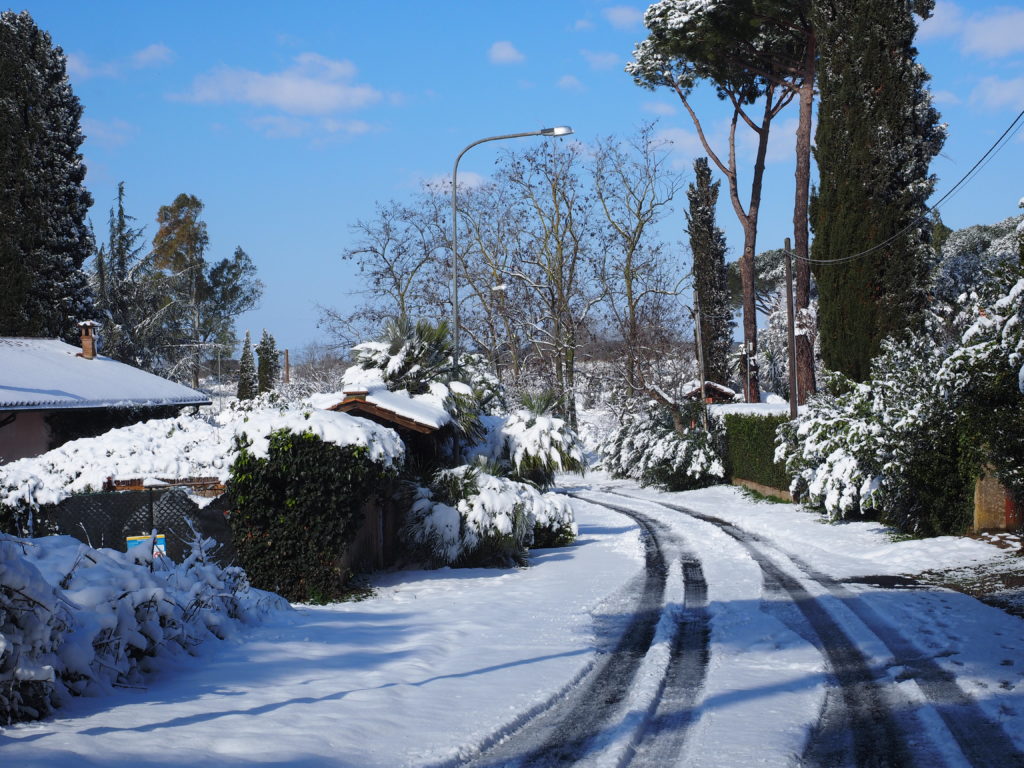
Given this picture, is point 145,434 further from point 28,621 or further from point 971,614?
point 971,614

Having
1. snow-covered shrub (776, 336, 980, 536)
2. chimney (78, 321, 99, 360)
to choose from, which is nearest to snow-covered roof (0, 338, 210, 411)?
chimney (78, 321, 99, 360)

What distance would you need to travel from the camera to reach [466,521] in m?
15.3

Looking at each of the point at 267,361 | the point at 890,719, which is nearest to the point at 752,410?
the point at 890,719

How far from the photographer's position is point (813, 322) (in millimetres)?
33719

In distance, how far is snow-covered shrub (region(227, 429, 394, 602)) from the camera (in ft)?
40.4

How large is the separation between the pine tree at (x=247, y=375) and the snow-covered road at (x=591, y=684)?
4699 centimetres

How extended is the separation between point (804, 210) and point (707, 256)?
10777 millimetres

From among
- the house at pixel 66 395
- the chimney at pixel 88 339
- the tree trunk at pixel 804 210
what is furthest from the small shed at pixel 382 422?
the tree trunk at pixel 804 210

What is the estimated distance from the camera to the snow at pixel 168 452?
1243 cm

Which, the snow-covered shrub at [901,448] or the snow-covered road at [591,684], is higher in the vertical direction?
the snow-covered shrub at [901,448]

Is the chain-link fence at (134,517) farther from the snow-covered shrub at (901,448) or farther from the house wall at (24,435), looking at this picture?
the snow-covered shrub at (901,448)

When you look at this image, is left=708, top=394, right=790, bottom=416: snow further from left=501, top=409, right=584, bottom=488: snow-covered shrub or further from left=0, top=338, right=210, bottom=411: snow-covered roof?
left=0, top=338, right=210, bottom=411: snow-covered roof

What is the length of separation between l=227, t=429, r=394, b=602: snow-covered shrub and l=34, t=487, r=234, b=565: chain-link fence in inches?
10.2

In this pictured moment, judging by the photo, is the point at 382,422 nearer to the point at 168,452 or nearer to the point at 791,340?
the point at 168,452
